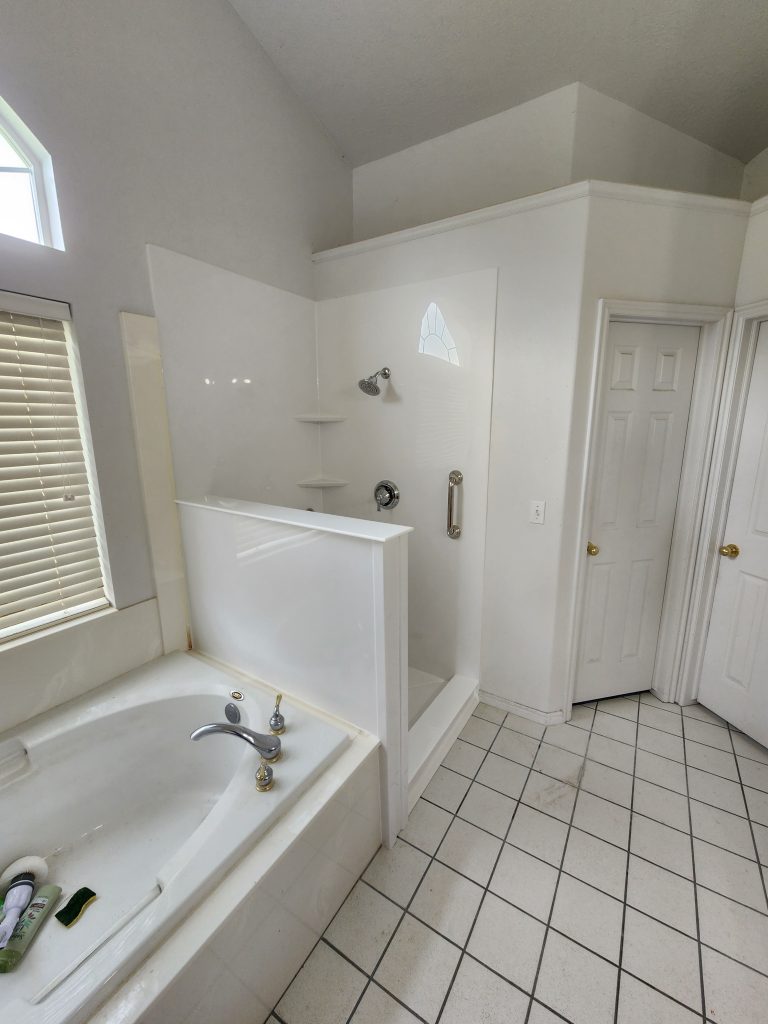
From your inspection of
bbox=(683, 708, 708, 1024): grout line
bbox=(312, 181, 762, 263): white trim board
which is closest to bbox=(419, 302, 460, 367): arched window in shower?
bbox=(312, 181, 762, 263): white trim board

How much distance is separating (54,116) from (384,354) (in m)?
1.36

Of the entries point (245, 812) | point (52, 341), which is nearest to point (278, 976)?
point (245, 812)

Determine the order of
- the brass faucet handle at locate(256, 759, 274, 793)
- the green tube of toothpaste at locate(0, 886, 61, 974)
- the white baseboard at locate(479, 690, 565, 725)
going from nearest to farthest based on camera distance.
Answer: the green tube of toothpaste at locate(0, 886, 61, 974)
the brass faucet handle at locate(256, 759, 274, 793)
the white baseboard at locate(479, 690, 565, 725)

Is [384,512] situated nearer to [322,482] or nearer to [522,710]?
[322,482]

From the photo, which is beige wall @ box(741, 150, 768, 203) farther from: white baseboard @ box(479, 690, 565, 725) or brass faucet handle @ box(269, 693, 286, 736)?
brass faucet handle @ box(269, 693, 286, 736)

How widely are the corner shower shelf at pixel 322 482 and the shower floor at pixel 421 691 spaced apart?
115 cm

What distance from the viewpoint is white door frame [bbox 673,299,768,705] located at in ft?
5.74

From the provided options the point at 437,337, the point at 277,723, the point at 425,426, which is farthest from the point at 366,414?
the point at 277,723

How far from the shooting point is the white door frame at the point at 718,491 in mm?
1751

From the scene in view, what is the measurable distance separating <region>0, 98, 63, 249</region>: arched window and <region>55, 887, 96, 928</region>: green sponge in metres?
1.82

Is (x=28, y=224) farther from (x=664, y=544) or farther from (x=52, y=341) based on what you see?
(x=664, y=544)

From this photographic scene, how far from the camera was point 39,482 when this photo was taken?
1.34m

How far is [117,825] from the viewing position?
4.49ft

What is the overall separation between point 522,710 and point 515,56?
9.30ft
